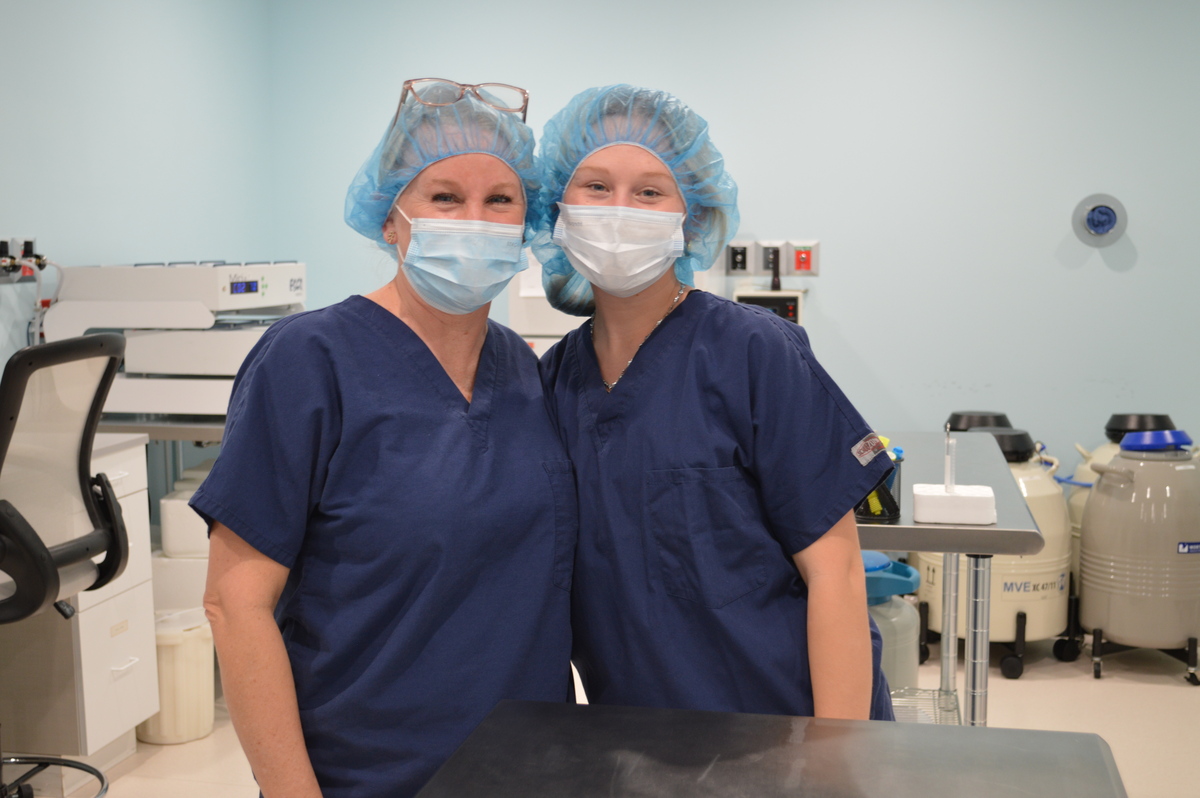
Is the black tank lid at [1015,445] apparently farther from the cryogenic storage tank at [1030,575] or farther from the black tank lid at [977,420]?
the black tank lid at [977,420]

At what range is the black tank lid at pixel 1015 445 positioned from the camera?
3.43m

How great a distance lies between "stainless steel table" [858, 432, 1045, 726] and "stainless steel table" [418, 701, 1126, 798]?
1219mm

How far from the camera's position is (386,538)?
111 centimetres

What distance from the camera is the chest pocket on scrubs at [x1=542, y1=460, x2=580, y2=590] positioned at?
1212mm

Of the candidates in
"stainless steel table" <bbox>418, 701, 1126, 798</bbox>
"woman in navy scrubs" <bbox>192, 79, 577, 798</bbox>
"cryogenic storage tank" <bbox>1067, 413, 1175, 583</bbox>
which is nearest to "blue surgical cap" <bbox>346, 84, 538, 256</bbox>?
"woman in navy scrubs" <bbox>192, 79, 577, 798</bbox>

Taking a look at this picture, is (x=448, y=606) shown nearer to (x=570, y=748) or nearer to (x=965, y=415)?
(x=570, y=748)

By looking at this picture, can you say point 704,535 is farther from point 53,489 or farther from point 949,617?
point 53,489

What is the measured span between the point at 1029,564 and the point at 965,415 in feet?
2.00

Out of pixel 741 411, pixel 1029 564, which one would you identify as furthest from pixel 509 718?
pixel 1029 564

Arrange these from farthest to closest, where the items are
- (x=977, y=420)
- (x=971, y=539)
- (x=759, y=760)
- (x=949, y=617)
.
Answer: (x=977, y=420), (x=949, y=617), (x=971, y=539), (x=759, y=760)

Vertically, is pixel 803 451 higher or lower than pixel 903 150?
lower

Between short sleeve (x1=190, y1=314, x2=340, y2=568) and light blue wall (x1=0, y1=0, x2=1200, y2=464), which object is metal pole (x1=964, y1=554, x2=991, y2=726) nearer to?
short sleeve (x1=190, y1=314, x2=340, y2=568)

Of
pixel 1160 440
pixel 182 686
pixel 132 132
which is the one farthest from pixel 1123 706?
pixel 132 132

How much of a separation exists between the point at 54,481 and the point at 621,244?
1665mm
